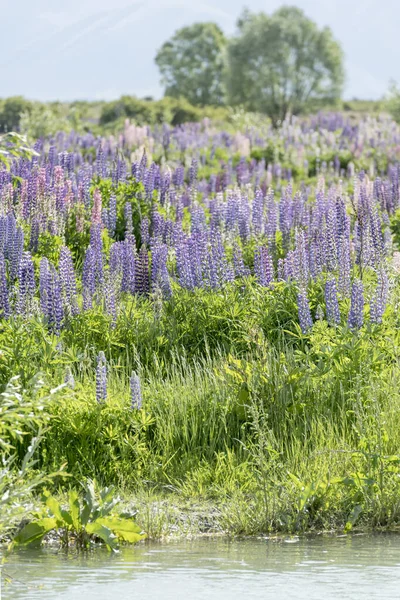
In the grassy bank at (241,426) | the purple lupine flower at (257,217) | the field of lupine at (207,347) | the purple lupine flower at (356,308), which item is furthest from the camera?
the purple lupine flower at (257,217)

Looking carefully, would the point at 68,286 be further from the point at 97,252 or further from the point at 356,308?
the point at 356,308

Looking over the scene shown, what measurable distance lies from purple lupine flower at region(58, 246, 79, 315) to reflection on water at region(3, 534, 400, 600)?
3617 millimetres

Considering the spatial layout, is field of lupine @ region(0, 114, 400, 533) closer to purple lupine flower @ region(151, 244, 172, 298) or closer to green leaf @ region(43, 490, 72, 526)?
purple lupine flower @ region(151, 244, 172, 298)

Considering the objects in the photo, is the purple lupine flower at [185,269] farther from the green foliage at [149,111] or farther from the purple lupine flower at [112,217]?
the green foliage at [149,111]

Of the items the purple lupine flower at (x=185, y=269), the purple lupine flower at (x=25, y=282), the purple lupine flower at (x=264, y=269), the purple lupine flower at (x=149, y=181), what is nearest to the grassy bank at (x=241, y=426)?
the purple lupine flower at (x=25, y=282)

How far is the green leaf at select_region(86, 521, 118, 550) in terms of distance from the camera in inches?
261

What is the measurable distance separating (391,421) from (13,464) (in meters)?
2.94

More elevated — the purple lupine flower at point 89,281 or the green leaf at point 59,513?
the purple lupine flower at point 89,281

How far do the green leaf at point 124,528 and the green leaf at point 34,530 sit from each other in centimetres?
33

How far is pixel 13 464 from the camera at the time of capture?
7.86 m

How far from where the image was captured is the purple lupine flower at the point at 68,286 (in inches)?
395

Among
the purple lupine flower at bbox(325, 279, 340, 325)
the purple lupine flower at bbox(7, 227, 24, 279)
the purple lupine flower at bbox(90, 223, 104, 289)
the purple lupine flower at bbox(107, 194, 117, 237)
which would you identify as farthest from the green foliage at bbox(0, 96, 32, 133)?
the purple lupine flower at bbox(325, 279, 340, 325)

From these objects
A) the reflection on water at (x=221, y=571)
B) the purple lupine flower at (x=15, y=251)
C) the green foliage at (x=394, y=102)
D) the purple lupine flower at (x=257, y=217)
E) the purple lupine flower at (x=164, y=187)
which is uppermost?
the green foliage at (x=394, y=102)

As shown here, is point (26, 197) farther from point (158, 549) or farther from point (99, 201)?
point (158, 549)
